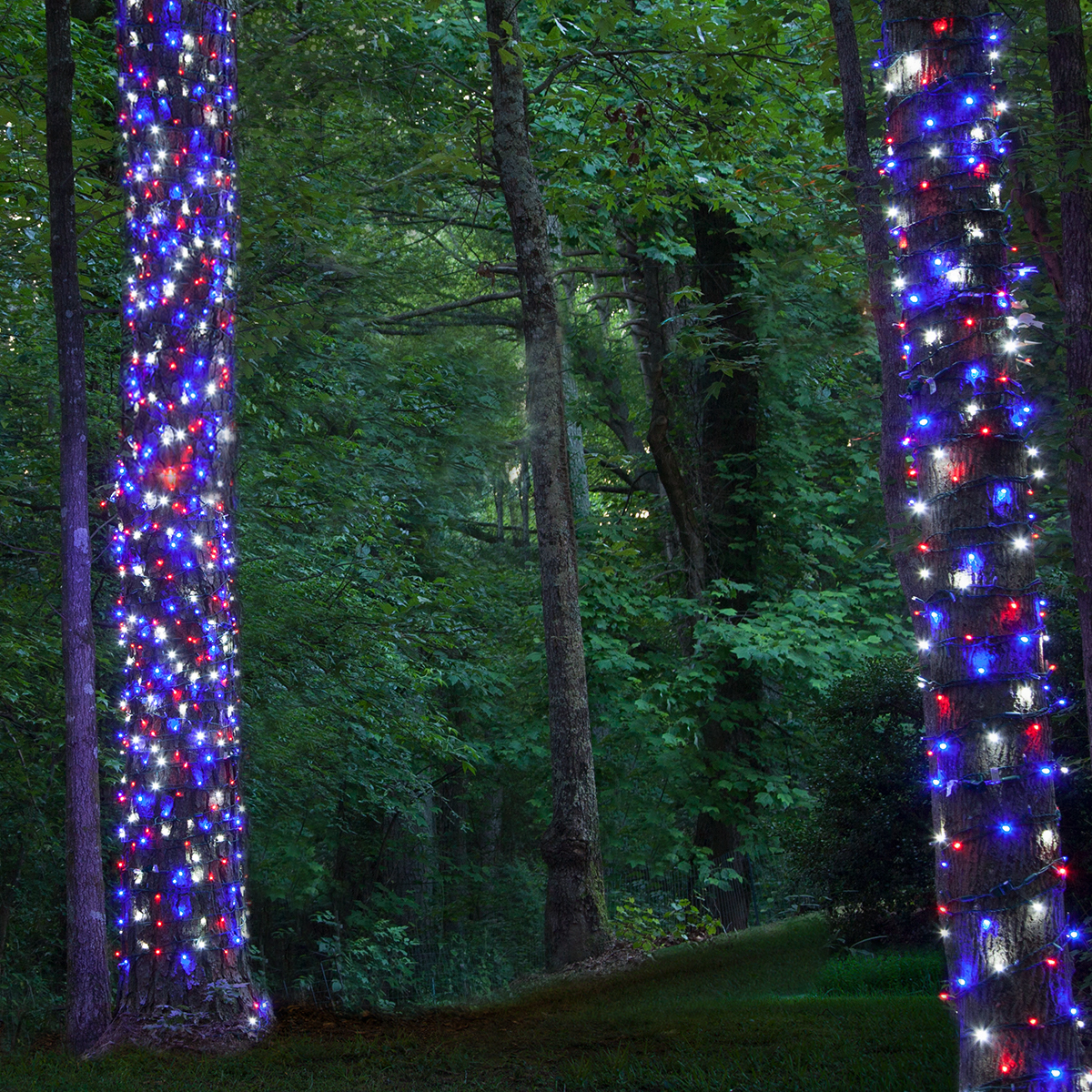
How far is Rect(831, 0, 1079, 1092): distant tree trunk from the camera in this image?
401 centimetres

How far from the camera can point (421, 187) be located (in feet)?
46.8

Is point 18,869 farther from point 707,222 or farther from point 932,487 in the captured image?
point 707,222

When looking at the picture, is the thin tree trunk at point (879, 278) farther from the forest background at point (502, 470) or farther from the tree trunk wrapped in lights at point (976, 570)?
the tree trunk wrapped in lights at point (976, 570)

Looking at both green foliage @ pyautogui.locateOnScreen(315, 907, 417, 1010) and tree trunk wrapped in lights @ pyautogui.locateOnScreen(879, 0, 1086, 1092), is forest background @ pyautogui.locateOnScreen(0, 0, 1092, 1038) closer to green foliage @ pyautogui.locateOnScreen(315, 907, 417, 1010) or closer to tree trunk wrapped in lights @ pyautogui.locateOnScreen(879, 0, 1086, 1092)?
green foliage @ pyautogui.locateOnScreen(315, 907, 417, 1010)

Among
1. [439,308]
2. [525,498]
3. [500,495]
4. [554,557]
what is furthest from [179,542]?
[500,495]

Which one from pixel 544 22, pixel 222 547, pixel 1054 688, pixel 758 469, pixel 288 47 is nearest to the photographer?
pixel 222 547

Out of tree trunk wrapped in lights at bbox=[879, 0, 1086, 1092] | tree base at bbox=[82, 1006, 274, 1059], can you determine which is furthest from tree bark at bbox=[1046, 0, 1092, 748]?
tree base at bbox=[82, 1006, 274, 1059]

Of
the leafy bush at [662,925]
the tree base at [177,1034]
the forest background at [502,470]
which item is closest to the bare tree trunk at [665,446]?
the forest background at [502,470]

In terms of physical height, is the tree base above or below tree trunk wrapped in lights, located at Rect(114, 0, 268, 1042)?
below

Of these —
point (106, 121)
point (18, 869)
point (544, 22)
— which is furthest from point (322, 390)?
point (18, 869)

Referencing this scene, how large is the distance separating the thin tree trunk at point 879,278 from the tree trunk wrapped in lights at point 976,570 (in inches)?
94.3

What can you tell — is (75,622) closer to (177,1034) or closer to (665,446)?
(177,1034)

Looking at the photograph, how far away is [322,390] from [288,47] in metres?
3.89

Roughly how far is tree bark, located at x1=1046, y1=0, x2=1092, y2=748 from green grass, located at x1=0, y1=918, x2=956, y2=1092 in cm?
248
